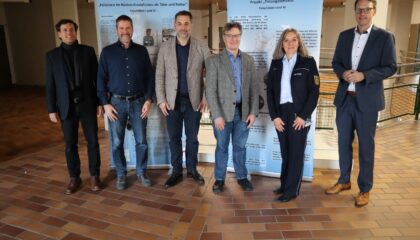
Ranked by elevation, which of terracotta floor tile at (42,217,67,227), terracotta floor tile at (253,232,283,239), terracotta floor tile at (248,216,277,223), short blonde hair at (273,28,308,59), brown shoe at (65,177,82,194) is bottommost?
terracotta floor tile at (248,216,277,223)

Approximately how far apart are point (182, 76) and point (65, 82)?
108cm

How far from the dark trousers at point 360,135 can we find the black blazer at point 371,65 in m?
0.07

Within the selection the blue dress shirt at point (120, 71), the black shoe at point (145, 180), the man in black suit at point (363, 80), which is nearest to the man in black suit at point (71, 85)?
the blue dress shirt at point (120, 71)

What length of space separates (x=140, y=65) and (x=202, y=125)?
221cm

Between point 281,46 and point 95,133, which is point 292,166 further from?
point 95,133

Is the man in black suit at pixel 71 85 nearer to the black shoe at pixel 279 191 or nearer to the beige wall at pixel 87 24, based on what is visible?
the black shoe at pixel 279 191

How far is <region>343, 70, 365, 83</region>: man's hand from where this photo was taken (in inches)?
112

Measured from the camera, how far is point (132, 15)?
361 centimetres

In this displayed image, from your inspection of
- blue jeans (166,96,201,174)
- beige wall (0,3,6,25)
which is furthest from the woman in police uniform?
beige wall (0,3,6,25)

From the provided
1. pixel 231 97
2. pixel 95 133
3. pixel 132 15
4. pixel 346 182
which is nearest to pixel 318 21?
pixel 231 97

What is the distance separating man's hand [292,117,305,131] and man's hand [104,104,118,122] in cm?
169

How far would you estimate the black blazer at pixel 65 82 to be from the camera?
3168 mm

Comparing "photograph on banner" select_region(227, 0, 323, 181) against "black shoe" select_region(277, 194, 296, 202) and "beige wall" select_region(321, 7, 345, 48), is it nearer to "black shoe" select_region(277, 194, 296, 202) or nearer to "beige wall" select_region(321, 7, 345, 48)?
"black shoe" select_region(277, 194, 296, 202)

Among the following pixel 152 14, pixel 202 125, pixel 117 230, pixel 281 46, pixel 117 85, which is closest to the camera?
pixel 117 230
